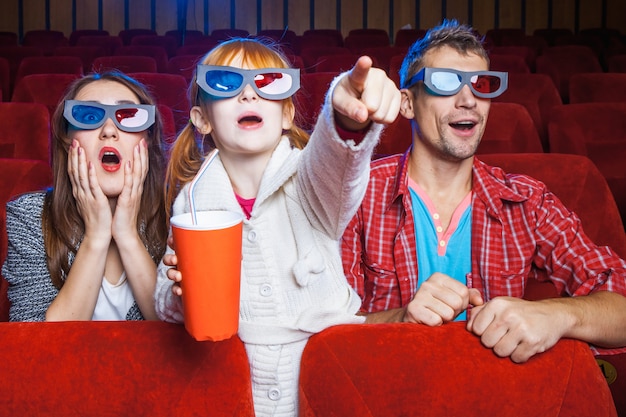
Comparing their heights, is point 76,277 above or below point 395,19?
below

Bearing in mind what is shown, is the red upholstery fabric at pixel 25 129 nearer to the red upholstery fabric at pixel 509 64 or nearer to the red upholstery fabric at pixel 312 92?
the red upholstery fabric at pixel 312 92

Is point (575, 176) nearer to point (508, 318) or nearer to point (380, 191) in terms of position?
point (380, 191)

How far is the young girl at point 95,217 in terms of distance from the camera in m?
0.79

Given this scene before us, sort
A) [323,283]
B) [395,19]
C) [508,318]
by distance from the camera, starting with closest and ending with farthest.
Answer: [508,318]
[323,283]
[395,19]

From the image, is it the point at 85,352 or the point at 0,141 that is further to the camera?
the point at 0,141

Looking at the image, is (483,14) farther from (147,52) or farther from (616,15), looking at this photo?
(147,52)

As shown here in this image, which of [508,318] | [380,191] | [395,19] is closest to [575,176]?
[380,191]

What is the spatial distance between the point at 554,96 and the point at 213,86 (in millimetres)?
1301

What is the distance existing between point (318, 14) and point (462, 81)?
374 centimetres

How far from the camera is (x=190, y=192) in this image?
487 millimetres

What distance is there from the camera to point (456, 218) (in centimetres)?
89

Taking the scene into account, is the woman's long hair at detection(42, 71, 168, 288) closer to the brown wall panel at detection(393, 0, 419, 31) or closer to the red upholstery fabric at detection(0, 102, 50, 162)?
the red upholstery fabric at detection(0, 102, 50, 162)

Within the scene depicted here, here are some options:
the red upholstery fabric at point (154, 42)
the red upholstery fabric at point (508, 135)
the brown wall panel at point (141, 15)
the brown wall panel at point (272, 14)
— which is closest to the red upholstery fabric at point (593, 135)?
the red upholstery fabric at point (508, 135)

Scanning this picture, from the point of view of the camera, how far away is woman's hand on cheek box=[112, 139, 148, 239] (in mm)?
796
